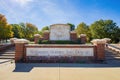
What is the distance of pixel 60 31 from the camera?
19875 mm

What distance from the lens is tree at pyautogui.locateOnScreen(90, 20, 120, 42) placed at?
41000 millimetres

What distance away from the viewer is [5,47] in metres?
16.0

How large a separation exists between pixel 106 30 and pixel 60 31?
2516 cm

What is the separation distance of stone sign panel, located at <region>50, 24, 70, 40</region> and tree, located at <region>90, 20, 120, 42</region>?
22.2 meters

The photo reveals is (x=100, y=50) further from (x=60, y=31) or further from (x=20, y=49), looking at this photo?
(x=60, y=31)

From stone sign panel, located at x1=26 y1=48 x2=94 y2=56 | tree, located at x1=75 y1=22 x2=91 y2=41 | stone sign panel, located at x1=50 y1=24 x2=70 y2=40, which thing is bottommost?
stone sign panel, located at x1=26 y1=48 x2=94 y2=56

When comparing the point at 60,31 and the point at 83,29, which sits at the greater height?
the point at 83,29

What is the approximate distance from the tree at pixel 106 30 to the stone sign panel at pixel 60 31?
22164 millimetres

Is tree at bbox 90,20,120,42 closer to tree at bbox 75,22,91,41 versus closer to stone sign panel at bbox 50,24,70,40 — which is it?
tree at bbox 75,22,91,41

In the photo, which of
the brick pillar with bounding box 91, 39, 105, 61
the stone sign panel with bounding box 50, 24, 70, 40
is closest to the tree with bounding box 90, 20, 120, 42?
the stone sign panel with bounding box 50, 24, 70, 40

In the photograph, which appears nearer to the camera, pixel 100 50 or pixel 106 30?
pixel 100 50

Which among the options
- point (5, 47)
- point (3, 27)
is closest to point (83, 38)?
point (5, 47)

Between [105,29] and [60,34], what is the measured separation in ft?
82.3

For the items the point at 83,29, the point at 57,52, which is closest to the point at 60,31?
the point at 57,52
